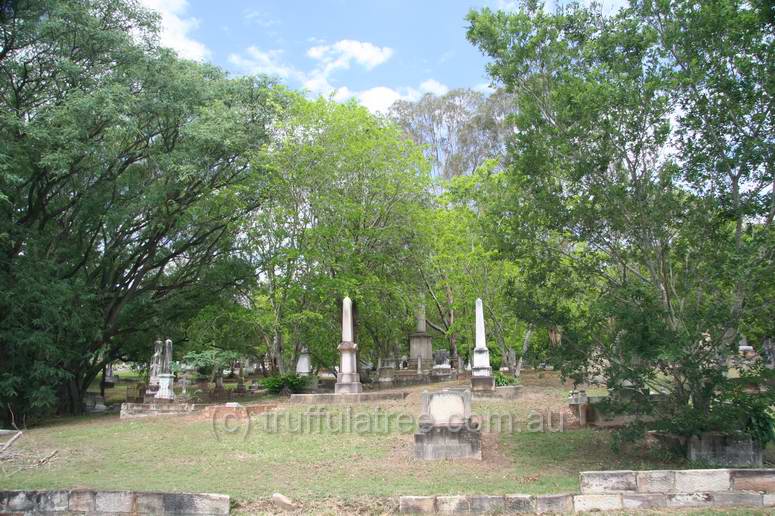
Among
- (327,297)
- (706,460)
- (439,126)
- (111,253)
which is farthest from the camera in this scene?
(439,126)

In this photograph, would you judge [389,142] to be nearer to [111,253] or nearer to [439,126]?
[111,253]

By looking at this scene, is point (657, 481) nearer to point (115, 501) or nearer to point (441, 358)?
point (115, 501)

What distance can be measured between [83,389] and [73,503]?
53.0ft

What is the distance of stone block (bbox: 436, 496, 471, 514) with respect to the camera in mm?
7406

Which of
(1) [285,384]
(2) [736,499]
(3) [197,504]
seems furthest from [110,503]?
(1) [285,384]

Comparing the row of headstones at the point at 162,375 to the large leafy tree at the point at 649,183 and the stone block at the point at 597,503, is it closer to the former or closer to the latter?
the large leafy tree at the point at 649,183

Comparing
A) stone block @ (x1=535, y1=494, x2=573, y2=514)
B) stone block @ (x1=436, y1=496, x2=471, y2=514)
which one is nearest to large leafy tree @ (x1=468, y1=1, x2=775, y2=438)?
stone block @ (x1=535, y1=494, x2=573, y2=514)

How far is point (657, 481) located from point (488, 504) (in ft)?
7.05

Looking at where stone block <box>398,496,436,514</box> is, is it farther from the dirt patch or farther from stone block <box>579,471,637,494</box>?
stone block <box>579,471,637,494</box>

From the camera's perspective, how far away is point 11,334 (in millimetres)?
16453

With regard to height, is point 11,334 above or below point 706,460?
above

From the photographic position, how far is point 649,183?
9.93 m

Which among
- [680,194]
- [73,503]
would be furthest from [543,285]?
[73,503]

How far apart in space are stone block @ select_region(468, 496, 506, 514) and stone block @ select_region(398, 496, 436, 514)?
19.8 inches
